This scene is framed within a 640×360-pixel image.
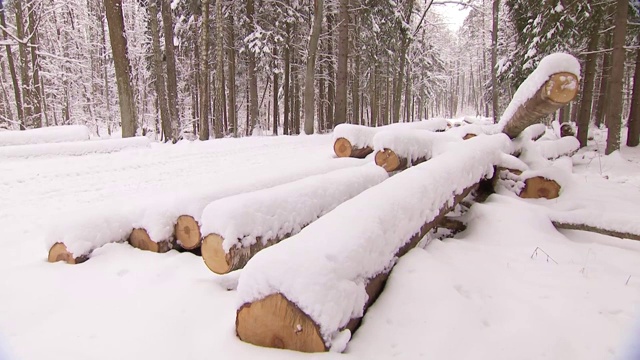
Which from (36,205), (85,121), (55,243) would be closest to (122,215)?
(55,243)

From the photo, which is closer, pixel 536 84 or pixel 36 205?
pixel 536 84

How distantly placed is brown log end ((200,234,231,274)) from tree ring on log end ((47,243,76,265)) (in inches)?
51.4

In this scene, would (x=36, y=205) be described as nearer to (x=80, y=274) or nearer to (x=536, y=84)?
(x=80, y=274)

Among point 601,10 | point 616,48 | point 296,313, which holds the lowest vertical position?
point 296,313

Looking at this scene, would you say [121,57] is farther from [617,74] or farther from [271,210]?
[617,74]

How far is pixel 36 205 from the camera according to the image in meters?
4.98

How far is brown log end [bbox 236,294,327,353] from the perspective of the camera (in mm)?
1662

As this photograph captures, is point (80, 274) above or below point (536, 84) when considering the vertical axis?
below

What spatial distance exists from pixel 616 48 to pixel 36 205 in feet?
45.2

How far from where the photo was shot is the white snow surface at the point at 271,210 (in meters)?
2.54

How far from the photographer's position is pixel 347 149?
705 cm

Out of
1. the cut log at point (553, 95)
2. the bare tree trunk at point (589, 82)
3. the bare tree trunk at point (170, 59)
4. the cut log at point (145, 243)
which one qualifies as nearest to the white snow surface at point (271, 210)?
the cut log at point (145, 243)

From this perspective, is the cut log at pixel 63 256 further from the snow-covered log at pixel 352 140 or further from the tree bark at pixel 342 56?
the tree bark at pixel 342 56

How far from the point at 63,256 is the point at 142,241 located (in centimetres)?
61
